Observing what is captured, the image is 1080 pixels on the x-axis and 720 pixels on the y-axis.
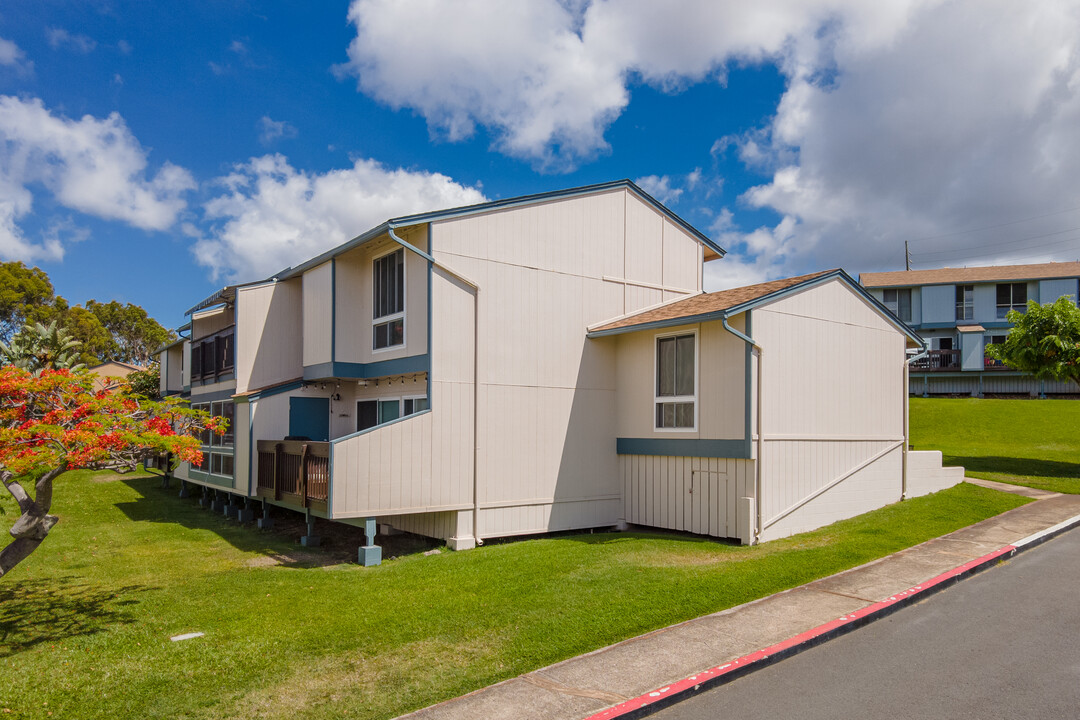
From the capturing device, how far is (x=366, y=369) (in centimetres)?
1438

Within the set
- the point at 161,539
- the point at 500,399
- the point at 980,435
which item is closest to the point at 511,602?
the point at 500,399

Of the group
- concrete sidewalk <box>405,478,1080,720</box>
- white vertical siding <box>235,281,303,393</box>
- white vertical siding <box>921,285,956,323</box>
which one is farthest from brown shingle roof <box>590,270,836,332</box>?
white vertical siding <box>921,285,956,323</box>

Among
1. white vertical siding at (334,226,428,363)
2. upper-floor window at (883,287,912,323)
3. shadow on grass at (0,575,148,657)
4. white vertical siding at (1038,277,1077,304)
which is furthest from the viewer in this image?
upper-floor window at (883,287,912,323)

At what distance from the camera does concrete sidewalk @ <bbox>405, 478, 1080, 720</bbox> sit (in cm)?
563

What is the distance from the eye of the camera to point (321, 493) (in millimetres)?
11547

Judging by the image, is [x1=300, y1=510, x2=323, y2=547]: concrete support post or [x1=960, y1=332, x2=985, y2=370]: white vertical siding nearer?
[x1=300, y1=510, x2=323, y2=547]: concrete support post

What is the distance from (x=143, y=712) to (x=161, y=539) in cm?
977

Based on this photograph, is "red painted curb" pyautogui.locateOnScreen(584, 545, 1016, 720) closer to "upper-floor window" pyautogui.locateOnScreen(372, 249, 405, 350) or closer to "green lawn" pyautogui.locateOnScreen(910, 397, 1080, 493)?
"upper-floor window" pyautogui.locateOnScreen(372, 249, 405, 350)

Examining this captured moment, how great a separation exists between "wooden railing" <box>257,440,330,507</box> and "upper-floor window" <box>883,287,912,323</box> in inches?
1548

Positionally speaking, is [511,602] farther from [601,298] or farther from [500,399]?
[601,298]

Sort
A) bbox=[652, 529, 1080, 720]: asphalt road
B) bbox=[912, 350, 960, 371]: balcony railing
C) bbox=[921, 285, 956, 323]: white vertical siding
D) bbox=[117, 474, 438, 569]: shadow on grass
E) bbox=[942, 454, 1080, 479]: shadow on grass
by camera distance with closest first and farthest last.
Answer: bbox=[652, 529, 1080, 720]: asphalt road → bbox=[117, 474, 438, 569]: shadow on grass → bbox=[942, 454, 1080, 479]: shadow on grass → bbox=[912, 350, 960, 371]: balcony railing → bbox=[921, 285, 956, 323]: white vertical siding

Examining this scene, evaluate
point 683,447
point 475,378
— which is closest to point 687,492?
point 683,447

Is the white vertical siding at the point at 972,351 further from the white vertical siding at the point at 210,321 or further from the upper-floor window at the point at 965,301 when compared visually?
the white vertical siding at the point at 210,321

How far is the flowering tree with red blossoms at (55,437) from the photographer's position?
7152 millimetres
